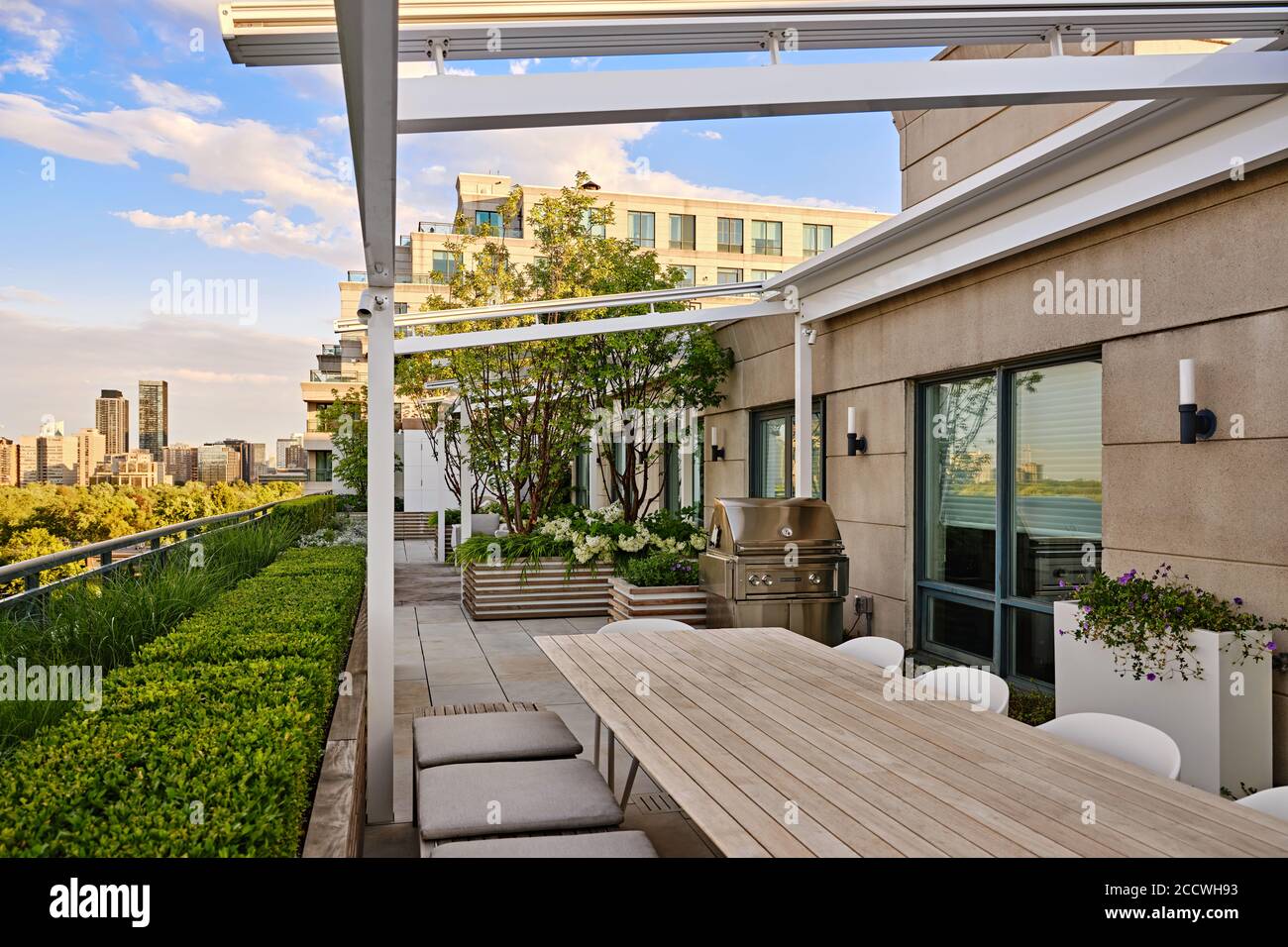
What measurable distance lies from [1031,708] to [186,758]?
4135 mm

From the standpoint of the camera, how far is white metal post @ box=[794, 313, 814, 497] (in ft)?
25.6

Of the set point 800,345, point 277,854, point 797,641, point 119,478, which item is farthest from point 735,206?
point 277,854

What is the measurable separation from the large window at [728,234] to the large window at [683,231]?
1141 millimetres

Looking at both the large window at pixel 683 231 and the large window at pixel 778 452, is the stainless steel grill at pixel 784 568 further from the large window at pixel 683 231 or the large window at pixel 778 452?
the large window at pixel 683 231

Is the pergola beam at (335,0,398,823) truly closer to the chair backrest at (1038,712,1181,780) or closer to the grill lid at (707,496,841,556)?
the chair backrest at (1038,712,1181,780)

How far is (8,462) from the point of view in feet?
32.5

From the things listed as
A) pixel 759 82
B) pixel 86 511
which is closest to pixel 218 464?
pixel 86 511

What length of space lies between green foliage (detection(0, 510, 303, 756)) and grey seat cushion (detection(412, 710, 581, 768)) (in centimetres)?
117

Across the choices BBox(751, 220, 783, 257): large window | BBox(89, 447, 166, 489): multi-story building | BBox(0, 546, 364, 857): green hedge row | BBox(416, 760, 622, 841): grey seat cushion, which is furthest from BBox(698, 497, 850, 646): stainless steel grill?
BBox(751, 220, 783, 257): large window

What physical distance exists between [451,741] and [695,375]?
23.3 feet

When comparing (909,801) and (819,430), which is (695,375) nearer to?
(819,430)

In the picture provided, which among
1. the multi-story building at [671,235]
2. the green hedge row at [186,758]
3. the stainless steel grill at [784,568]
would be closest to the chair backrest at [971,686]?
the green hedge row at [186,758]

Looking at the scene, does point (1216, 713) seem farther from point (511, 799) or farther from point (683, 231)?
point (683, 231)

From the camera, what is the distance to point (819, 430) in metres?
8.27
